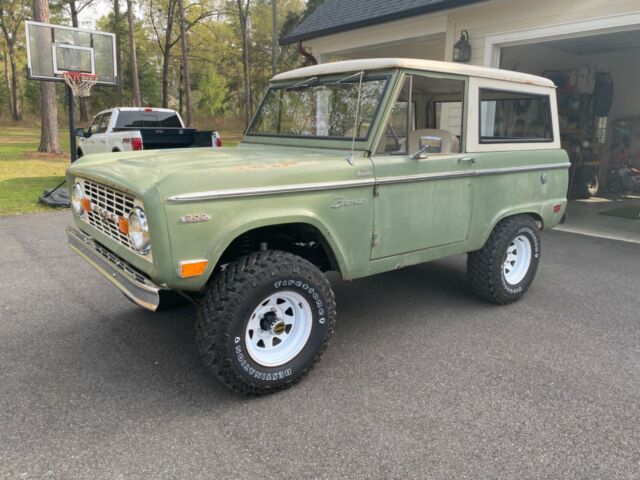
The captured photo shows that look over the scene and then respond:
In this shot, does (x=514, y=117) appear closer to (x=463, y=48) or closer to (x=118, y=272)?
(x=118, y=272)

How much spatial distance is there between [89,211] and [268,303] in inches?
57.3

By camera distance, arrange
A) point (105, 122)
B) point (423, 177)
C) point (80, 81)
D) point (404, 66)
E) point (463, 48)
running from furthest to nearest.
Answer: point (105, 122) → point (80, 81) → point (463, 48) → point (423, 177) → point (404, 66)

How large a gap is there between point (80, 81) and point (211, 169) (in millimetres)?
11126

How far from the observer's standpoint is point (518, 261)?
15.1 ft

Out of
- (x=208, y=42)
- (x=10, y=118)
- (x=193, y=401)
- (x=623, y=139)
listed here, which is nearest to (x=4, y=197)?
(x=193, y=401)

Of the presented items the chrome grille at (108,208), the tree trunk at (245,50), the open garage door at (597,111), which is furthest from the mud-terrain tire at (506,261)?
the tree trunk at (245,50)

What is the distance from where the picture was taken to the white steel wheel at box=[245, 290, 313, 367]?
2926 millimetres

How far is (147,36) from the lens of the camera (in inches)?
1393

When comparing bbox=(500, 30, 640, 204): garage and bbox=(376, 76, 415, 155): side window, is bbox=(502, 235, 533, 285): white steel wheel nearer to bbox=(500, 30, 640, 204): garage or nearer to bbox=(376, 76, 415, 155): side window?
bbox=(376, 76, 415, 155): side window

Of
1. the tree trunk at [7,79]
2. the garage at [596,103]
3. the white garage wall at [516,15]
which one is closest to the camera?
the white garage wall at [516,15]

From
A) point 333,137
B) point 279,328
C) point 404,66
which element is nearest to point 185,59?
point 333,137

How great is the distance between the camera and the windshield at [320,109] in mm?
3447

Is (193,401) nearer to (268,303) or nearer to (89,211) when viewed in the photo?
(268,303)

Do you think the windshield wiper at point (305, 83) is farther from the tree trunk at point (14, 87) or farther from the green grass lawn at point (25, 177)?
the tree trunk at point (14, 87)
